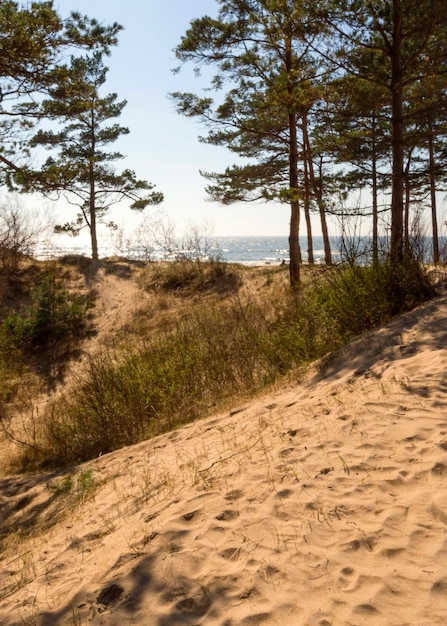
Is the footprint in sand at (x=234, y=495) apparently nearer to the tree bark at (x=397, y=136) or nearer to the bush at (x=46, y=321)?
the tree bark at (x=397, y=136)

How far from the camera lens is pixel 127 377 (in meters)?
9.05

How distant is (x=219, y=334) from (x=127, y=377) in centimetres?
248

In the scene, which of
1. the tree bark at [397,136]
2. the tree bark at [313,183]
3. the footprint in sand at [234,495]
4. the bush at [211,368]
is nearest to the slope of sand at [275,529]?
the footprint in sand at [234,495]

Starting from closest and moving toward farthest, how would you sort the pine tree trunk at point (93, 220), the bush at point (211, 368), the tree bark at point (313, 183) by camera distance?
the bush at point (211, 368), the tree bark at point (313, 183), the pine tree trunk at point (93, 220)

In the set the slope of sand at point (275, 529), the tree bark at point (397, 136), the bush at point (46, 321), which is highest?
the tree bark at point (397, 136)

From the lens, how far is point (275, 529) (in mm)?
3779

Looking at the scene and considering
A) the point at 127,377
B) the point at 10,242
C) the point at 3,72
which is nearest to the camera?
the point at 3,72


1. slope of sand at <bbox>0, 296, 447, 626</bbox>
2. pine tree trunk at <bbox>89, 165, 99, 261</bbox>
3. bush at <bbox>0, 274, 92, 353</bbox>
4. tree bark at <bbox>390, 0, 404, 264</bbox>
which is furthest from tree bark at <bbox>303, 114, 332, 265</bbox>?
slope of sand at <bbox>0, 296, 447, 626</bbox>

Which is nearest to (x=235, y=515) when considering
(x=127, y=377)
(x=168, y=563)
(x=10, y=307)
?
(x=168, y=563)

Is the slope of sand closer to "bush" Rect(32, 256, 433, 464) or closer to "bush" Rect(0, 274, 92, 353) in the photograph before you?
"bush" Rect(32, 256, 433, 464)

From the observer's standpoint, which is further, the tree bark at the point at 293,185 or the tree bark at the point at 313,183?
the tree bark at the point at 313,183

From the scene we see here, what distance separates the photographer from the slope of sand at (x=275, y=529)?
312cm

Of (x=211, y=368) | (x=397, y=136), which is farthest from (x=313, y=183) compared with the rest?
(x=211, y=368)

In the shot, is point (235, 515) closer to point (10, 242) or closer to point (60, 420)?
point (60, 420)
